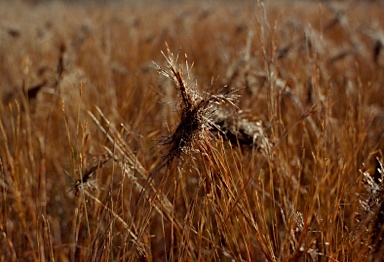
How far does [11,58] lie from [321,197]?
7.52 ft

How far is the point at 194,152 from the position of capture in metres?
0.62

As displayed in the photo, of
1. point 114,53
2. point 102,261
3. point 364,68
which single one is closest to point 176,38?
point 114,53

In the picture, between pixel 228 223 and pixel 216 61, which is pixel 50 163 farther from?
Answer: pixel 216 61

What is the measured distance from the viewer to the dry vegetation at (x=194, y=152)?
2.07 ft

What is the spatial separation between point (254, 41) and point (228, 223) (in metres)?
2.52

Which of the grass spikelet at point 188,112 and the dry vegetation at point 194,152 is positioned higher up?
the grass spikelet at point 188,112

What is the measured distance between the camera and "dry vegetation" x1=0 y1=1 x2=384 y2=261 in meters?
0.63

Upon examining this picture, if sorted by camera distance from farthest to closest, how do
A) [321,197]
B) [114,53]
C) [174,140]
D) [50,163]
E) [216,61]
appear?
[114,53] < [216,61] < [50,163] < [321,197] < [174,140]

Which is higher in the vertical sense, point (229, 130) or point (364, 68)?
point (229, 130)

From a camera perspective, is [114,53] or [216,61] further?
[114,53]

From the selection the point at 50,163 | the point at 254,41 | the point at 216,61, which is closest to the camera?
the point at 50,163

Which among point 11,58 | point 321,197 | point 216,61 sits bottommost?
point 321,197

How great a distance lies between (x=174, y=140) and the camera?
1.85 ft

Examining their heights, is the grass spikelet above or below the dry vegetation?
above
